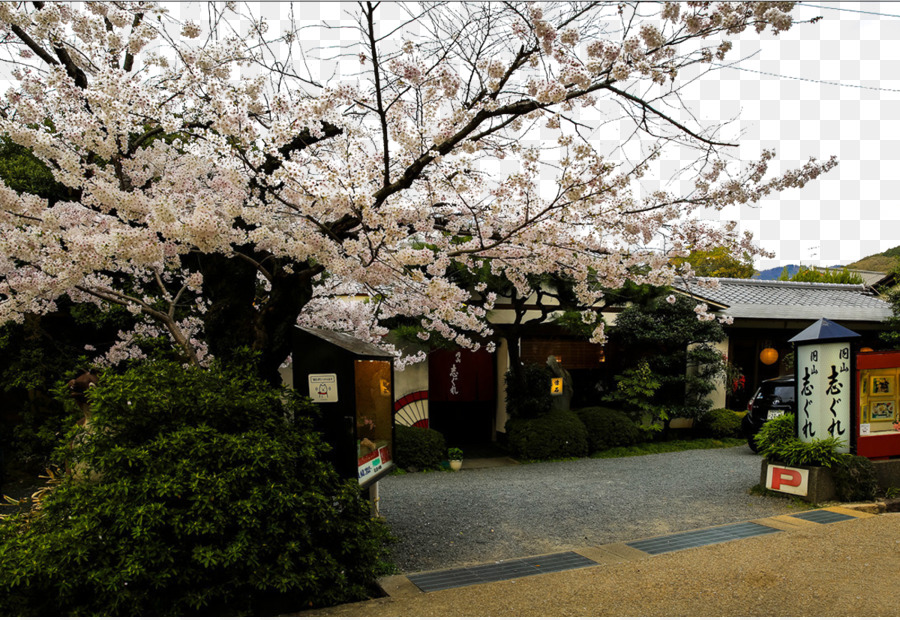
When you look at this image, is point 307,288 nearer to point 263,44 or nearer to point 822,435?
point 263,44

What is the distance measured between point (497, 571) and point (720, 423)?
9.97 m

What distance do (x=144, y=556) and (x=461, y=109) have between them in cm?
371

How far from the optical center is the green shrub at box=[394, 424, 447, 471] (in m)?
9.97

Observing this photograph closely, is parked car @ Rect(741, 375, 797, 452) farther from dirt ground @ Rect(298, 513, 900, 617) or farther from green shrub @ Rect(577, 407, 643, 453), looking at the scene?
dirt ground @ Rect(298, 513, 900, 617)

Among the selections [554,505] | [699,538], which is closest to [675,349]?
[554,505]

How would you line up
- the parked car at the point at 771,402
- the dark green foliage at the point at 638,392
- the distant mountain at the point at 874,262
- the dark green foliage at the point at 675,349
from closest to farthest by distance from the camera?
the parked car at the point at 771,402 → the dark green foliage at the point at 638,392 → the dark green foliage at the point at 675,349 → the distant mountain at the point at 874,262

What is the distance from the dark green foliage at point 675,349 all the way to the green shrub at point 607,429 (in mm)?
786

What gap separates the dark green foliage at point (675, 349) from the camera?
12523 mm

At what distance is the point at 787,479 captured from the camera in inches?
280

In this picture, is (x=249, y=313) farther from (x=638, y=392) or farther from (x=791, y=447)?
(x=638, y=392)

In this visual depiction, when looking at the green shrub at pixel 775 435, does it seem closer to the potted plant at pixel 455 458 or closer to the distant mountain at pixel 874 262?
the potted plant at pixel 455 458

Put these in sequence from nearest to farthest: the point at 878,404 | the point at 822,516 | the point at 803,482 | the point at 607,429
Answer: the point at 822,516 < the point at 803,482 < the point at 878,404 < the point at 607,429

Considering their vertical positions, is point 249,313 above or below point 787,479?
above

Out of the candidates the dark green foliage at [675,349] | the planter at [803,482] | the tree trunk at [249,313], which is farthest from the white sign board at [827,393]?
the tree trunk at [249,313]
